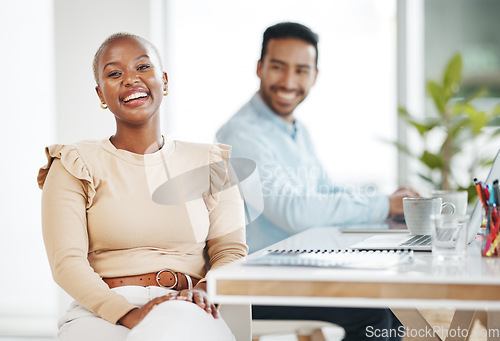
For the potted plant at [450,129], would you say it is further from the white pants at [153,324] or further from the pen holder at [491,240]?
the white pants at [153,324]

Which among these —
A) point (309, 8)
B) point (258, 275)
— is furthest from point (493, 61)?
point (258, 275)

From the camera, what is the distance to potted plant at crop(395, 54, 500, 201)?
3047mm

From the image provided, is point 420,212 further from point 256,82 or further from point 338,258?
point 256,82

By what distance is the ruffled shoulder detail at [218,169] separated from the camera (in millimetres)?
1653

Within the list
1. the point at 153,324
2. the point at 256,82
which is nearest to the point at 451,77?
the point at 256,82

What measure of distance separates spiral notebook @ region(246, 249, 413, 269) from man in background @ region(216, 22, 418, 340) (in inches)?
24.2

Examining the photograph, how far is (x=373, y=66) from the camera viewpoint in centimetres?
339

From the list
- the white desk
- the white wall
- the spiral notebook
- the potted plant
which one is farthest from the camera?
the white wall

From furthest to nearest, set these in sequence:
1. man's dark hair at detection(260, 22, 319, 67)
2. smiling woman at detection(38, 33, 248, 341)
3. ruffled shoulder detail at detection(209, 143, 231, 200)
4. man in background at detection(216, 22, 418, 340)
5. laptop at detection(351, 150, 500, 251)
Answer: man's dark hair at detection(260, 22, 319, 67) → man in background at detection(216, 22, 418, 340) → ruffled shoulder detail at detection(209, 143, 231, 200) → smiling woman at detection(38, 33, 248, 341) → laptop at detection(351, 150, 500, 251)

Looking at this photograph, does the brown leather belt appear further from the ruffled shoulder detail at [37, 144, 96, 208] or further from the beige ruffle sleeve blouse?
the ruffled shoulder detail at [37, 144, 96, 208]

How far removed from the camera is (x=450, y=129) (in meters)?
3.08

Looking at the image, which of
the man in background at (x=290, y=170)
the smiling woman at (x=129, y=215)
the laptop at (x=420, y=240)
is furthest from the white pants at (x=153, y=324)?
the man in background at (x=290, y=170)

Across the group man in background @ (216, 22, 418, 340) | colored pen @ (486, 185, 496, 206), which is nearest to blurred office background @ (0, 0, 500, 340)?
man in background @ (216, 22, 418, 340)

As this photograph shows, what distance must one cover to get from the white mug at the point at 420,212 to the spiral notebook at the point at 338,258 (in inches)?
12.0
